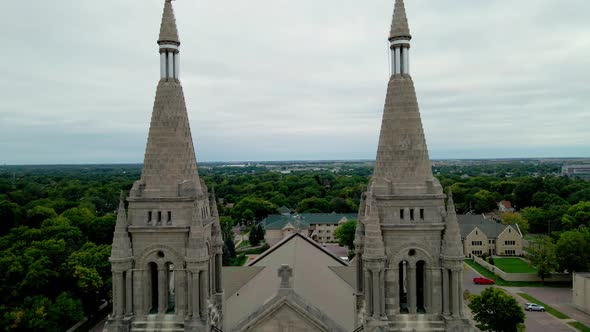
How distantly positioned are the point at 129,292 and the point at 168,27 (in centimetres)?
1413

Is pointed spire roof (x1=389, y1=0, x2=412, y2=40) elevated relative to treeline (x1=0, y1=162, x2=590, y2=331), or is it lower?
elevated

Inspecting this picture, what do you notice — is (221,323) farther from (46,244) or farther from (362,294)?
(46,244)

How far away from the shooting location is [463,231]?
3846 inches

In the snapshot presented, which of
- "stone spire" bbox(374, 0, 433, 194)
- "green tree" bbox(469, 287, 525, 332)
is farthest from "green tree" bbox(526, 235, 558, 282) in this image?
"stone spire" bbox(374, 0, 433, 194)

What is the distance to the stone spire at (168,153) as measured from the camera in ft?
72.7

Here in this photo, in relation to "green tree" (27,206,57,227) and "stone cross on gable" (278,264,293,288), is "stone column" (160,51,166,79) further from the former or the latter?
"green tree" (27,206,57,227)

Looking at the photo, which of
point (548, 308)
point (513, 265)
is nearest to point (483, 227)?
point (513, 265)

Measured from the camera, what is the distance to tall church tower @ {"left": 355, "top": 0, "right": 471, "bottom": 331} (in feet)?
71.1

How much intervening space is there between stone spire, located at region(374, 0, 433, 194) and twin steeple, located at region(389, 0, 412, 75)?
1.36 ft

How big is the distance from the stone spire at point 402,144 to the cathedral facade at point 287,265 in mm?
52

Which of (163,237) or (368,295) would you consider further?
(163,237)

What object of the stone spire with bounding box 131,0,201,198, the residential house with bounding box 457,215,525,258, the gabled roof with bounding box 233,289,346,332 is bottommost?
the residential house with bounding box 457,215,525,258

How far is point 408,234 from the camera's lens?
72.9 feet

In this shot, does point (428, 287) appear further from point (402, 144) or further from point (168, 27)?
point (168, 27)
